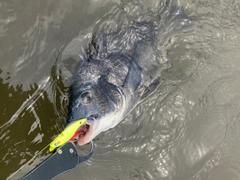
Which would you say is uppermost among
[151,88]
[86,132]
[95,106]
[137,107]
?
[95,106]

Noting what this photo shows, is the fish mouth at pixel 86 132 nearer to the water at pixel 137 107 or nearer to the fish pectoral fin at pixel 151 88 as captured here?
the water at pixel 137 107

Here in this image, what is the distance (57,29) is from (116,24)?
75 cm

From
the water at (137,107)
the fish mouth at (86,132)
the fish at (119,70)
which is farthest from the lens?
the water at (137,107)

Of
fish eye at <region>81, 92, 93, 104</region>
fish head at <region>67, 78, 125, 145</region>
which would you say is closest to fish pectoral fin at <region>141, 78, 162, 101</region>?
fish head at <region>67, 78, 125, 145</region>

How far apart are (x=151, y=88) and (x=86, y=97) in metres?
0.94

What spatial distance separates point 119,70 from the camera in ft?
10.0

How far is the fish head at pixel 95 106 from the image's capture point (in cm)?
249

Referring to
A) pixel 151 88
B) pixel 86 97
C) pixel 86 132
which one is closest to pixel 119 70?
pixel 151 88

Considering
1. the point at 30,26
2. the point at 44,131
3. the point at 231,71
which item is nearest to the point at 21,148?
the point at 44,131

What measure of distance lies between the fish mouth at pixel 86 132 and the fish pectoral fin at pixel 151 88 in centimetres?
85

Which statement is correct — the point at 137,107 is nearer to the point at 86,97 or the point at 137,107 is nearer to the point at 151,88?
the point at 151,88

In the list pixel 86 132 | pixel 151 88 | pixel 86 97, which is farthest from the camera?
pixel 151 88

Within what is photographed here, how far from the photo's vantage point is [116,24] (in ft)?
11.8

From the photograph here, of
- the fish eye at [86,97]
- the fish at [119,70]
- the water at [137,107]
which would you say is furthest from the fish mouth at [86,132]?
the water at [137,107]
